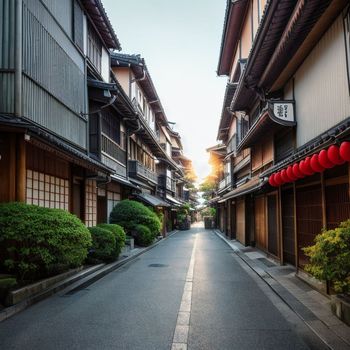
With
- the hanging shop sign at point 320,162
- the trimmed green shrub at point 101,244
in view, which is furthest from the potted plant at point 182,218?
the hanging shop sign at point 320,162

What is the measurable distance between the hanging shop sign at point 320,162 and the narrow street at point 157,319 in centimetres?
301

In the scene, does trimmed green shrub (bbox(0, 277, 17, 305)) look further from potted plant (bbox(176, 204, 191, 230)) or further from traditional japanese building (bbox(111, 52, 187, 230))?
potted plant (bbox(176, 204, 191, 230))

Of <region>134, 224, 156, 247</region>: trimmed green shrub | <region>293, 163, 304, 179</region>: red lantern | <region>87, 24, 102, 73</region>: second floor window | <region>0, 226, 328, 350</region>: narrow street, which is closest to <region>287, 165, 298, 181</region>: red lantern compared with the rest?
<region>293, 163, 304, 179</region>: red lantern

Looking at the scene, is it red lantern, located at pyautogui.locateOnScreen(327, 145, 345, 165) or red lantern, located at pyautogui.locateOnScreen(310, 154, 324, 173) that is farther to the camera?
red lantern, located at pyautogui.locateOnScreen(310, 154, 324, 173)

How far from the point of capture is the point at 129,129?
24875mm

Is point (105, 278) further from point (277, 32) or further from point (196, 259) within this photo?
point (277, 32)

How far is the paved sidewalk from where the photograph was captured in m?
5.97

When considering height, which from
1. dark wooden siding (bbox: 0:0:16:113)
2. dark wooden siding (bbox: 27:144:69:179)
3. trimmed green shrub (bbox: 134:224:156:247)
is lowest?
trimmed green shrub (bbox: 134:224:156:247)

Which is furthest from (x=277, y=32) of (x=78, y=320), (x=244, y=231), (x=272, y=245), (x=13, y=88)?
(x=244, y=231)

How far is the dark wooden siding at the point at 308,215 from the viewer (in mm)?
10055

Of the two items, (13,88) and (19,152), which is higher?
(13,88)

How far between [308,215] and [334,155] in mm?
4354

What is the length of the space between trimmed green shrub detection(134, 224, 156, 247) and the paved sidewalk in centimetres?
896

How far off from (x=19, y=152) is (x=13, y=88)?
1834mm
